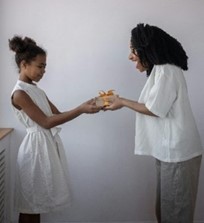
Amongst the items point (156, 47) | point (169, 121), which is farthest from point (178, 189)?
point (156, 47)

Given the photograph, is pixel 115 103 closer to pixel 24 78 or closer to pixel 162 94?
pixel 162 94

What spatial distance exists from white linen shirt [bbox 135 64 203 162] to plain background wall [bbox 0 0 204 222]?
1.94ft

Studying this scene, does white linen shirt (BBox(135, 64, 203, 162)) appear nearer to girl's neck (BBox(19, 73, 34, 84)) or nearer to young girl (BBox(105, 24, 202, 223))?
young girl (BBox(105, 24, 202, 223))

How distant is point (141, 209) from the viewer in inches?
87.0

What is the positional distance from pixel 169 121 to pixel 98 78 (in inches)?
29.5

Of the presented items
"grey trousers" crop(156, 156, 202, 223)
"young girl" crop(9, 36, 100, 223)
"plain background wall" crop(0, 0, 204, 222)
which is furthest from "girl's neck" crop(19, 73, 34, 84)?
"grey trousers" crop(156, 156, 202, 223)

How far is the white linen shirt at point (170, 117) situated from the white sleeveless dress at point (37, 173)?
21.6 inches

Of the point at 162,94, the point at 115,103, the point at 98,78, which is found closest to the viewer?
the point at 162,94

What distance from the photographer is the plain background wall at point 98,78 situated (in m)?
2.04

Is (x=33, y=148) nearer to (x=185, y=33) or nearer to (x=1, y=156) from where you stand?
(x=1, y=156)

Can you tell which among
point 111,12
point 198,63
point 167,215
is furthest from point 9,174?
point 198,63

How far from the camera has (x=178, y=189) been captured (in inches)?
59.5

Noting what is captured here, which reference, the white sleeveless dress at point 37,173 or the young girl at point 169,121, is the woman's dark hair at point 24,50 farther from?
the young girl at point 169,121

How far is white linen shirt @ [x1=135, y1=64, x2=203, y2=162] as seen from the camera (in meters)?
1.46
